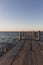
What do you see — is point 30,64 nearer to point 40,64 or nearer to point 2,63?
point 40,64

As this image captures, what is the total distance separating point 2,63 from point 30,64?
5.23 feet

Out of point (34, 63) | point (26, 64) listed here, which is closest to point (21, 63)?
point (26, 64)

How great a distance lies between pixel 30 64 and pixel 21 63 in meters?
0.52

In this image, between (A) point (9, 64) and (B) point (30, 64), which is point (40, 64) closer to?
(B) point (30, 64)

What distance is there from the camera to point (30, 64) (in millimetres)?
6527

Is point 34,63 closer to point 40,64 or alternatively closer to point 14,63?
point 40,64

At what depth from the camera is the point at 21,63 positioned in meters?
6.68

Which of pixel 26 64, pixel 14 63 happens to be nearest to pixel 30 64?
pixel 26 64

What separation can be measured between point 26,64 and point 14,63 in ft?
2.27

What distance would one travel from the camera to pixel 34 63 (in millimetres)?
6719

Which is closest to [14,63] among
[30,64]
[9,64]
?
[9,64]

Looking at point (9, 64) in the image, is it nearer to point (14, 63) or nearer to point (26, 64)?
point (14, 63)

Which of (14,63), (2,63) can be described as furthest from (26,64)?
(2,63)

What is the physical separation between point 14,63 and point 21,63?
1.31 feet
